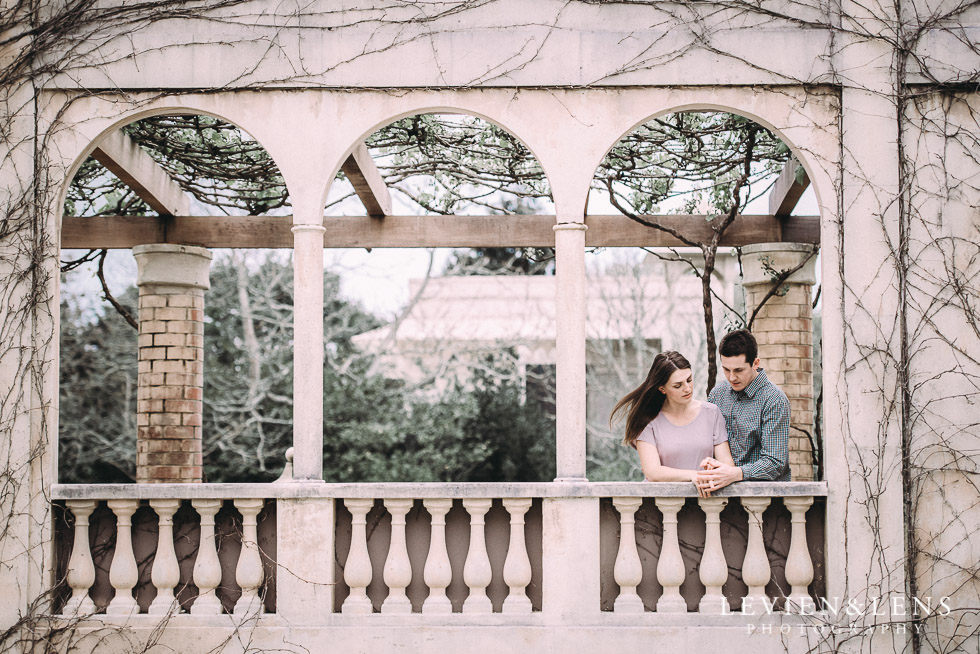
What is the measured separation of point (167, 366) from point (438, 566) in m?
3.57

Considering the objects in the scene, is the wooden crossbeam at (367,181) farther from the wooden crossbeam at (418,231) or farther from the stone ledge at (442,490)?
the stone ledge at (442,490)

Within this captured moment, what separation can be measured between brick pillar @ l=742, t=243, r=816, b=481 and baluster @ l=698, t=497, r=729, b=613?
274 cm

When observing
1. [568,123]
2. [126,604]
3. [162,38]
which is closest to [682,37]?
[568,123]

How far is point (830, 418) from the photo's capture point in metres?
5.11

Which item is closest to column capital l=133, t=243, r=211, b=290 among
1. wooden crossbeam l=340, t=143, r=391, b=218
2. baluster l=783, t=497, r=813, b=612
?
wooden crossbeam l=340, t=143, r=391, b=218

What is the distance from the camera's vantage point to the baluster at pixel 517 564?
5113 millimetres

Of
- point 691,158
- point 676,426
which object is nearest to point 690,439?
point 676,426

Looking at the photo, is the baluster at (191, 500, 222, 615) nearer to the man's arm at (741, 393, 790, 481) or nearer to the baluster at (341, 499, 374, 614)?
the baluster at (341, 499, 374, 614)

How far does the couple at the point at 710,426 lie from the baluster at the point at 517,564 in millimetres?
711

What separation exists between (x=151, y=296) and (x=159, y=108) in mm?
2818

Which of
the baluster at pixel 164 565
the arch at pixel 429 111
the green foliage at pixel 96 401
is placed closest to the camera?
the baluster at pixel 164 565

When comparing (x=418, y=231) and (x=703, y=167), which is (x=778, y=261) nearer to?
(x=703, y=167)

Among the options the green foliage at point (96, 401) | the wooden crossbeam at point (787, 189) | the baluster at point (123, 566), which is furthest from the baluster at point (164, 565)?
the green foliage at point (96, 401)

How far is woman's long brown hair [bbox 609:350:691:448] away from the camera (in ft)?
17.0
